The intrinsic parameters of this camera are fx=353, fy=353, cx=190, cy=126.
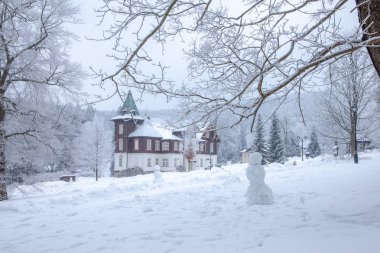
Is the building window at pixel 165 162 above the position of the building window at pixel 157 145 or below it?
below

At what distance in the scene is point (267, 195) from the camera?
8219 mm

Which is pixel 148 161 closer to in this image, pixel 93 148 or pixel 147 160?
pixel 147 160

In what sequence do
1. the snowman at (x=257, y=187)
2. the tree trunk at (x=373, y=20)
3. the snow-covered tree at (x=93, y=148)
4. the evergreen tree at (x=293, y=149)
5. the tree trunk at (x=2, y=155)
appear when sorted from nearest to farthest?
the tree trunk at (x=373, y=20)
the snowman at (x=257, y=187)
the tree trunk at (x=2, y=155)
the snow-covered tree at (x=93, y=148)
the evergreen tree at (x=293, y=149)

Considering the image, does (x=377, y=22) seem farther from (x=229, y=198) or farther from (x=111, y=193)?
(x=111, y=193)

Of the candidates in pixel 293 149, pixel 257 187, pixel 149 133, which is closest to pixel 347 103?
pixel 257 187

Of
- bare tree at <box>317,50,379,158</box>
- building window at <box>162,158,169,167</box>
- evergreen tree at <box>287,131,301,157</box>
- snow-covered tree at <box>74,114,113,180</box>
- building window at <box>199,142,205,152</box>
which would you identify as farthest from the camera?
evergreen tree at <box>287,131,301,157</box>

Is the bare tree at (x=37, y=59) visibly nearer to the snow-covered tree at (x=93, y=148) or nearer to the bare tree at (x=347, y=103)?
the bare tree at (x=347, y=103)

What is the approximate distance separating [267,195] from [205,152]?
4516cm

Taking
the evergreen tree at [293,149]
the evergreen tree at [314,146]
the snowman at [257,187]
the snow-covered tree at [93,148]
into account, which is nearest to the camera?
the snowman at [257,187]

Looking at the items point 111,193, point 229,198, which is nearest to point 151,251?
point 229,198

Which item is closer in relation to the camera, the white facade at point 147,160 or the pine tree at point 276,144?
the white facade at point 147,160

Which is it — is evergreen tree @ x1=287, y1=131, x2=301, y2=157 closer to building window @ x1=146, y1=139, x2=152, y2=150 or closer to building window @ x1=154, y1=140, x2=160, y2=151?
building window @ x1=154, y1=140, x2=160, y2=151

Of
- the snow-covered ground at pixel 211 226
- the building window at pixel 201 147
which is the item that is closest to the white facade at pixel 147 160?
the building window at pixel 201 147

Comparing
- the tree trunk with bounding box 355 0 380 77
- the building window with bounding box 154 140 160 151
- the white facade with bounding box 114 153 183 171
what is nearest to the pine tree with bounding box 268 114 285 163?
the white facade with bounding box 114 153 183 171
